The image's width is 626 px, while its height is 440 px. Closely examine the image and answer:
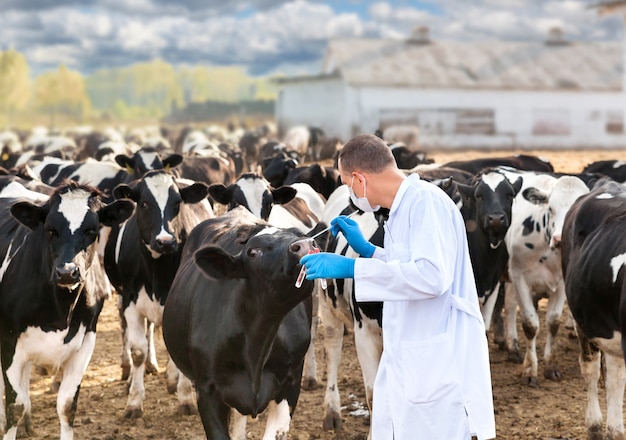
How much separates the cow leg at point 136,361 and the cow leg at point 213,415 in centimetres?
217

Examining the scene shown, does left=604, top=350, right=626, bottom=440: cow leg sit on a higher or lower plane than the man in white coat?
lower

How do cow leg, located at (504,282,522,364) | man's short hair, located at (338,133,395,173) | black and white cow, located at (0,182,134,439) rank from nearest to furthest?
1. man's short hair, located at (338,133,395,173)
2. black and white cow, located at (0,182,134,439)
3. cow leg, located at (504,282,522,364)

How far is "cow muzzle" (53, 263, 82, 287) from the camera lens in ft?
16.9

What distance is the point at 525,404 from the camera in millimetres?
7117

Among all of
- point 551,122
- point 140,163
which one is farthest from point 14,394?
point 551,122

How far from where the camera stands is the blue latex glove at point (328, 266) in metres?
3.38

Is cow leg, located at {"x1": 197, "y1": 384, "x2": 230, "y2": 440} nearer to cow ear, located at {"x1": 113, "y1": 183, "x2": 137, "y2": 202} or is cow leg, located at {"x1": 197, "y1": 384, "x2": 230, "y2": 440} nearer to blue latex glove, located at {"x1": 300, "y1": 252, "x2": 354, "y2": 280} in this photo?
blue latex glove, located at {"x1": 300, "y1": 252, "x2": 354, "y2": 280}

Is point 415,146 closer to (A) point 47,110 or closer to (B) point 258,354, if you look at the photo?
(B) point 258,354

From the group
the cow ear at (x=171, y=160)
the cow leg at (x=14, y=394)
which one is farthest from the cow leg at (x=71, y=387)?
the cow ear at (x=171, y=160)

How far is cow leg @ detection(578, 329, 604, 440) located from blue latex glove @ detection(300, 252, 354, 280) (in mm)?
3337

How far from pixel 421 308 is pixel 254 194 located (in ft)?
13.2

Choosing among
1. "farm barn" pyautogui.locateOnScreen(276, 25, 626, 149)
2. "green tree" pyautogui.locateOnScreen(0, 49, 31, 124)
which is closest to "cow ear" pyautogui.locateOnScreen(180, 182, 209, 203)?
"farm barn" pyautogui.locateOnScreen(276, 25, 626, 149)

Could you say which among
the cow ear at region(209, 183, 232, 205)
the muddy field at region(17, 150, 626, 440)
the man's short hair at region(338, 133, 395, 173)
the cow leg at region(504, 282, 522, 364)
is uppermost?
the man's short hair at region(338, 133, 395, 173)

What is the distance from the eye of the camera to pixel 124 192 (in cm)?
684
